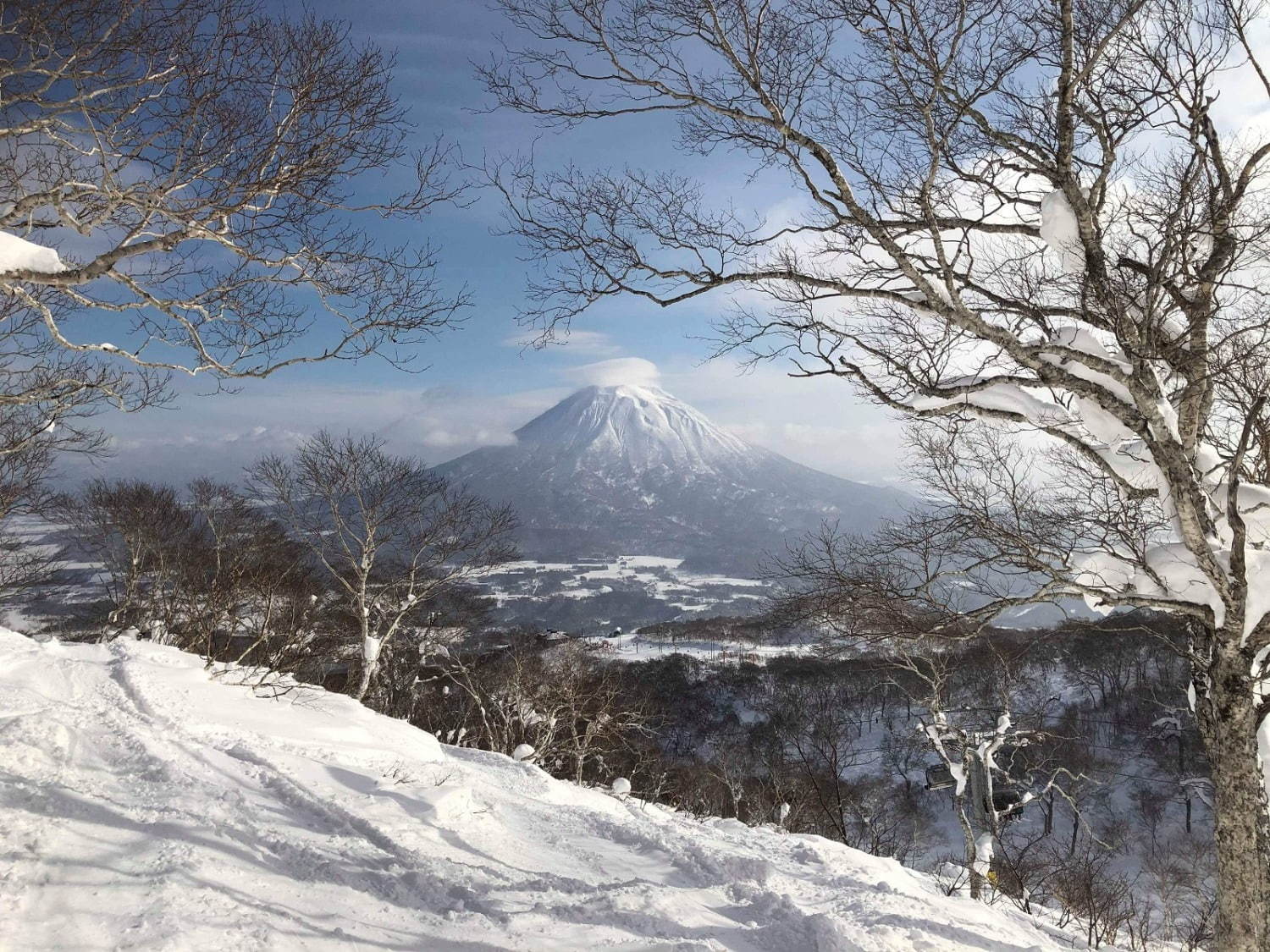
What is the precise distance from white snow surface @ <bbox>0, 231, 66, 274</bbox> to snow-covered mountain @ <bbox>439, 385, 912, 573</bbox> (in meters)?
118

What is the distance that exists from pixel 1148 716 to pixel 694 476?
437ft

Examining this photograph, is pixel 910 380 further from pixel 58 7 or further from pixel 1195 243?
pixel 58 7

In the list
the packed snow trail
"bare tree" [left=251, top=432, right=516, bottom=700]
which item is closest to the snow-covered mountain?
"bare tree" [left=251, top=432, right=516, bottom=700]

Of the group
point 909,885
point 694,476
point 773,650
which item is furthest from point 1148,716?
point 694,476

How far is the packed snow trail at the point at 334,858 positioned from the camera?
316 cm

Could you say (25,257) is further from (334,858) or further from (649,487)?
(649,487)

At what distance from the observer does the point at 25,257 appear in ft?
11.1

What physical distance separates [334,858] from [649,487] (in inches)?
6389

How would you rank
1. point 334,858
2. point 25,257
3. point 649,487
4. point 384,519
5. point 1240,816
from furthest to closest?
point 649,487 < point 384,519 < point 1240,816 < point 334,858 < point 25,257

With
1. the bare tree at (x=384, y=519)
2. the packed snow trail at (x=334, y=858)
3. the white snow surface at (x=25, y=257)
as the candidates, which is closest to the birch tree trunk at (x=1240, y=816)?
the packed snow trail at (x=334, y=858)

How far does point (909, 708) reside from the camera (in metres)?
43.0

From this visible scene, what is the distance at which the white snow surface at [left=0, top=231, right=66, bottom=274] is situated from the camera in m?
3.29

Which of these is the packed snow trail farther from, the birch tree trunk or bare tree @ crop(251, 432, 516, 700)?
bare tree @ crop(251, 432, 516, 700)

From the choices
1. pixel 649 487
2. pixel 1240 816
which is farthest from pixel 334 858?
pixel 649 487
